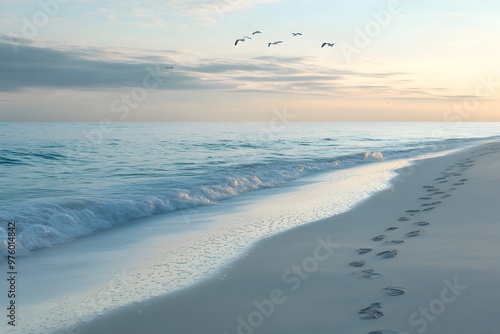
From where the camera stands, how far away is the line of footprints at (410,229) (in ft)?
15.7

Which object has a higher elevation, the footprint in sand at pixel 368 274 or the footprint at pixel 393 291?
the footprint at pixel 393 291

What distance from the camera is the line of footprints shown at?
4.77 m

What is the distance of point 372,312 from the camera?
4.68m

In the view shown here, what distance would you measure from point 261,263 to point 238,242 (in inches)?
54.2

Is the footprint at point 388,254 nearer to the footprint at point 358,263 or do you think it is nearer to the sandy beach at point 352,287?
the sandy beach at point 352,287

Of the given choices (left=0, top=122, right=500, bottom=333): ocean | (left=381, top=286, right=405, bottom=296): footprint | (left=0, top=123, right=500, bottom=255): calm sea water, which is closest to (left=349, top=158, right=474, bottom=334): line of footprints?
(left=381, top=286, right=405, bottom=296): footprint

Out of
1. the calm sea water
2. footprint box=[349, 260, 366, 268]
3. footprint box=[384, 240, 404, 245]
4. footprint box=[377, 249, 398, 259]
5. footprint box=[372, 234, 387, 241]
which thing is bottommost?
the calm sea water

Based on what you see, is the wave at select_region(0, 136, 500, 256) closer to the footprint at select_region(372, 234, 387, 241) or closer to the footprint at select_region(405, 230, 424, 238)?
the footprint at select_region(372, 234, 387, 241)

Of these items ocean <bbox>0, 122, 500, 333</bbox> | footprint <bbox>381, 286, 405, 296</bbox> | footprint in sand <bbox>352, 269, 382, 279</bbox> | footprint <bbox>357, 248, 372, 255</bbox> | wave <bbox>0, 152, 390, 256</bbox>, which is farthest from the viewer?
wave <bbox>0, 152, 390, 256</bbox>

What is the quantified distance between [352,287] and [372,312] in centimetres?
79

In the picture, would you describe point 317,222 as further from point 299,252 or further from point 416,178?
point 416,178

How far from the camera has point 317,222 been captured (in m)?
9.73

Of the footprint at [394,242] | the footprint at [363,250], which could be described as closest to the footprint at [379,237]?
the footprint at [394,242]

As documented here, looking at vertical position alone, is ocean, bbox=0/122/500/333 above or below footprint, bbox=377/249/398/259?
below
